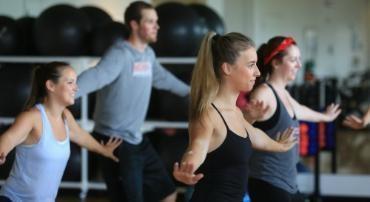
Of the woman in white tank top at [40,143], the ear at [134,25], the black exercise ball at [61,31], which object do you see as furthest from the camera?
the black exercise ball at [61,31]

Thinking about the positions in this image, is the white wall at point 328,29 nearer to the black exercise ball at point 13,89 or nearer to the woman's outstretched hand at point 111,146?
the black exercise ball at point 13,89

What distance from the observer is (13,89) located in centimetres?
568

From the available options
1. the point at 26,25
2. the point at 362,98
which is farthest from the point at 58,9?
the point at 362,98

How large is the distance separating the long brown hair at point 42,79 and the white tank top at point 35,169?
0.59 feet

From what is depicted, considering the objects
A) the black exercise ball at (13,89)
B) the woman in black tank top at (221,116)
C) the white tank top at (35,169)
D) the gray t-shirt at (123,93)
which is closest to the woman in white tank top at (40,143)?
the white tank top at (35,169)

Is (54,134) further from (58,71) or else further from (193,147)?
(193,147)

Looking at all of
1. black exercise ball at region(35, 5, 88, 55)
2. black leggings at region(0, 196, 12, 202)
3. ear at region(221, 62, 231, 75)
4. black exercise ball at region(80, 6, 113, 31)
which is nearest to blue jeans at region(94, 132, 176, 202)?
black leggings at region(0, 196, 12, 202)

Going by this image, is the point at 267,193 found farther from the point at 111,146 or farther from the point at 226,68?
the point at 111,146

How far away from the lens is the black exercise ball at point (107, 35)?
18.1ft

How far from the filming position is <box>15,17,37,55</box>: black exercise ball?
5.96 m

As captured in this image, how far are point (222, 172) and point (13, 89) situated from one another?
364 centimetres

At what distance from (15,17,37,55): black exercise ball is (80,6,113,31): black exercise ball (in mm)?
532

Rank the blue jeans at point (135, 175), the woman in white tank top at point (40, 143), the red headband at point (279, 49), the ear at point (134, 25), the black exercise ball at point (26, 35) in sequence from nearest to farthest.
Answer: the woman in white tank top at point (40, 143) < the red headband at point (279, 49) < the blue jeans at point (135, 175) < the ear at point (134, 25) < the black exercise ball at point (26, 35)

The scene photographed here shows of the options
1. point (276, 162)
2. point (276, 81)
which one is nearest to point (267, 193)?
point (276, 162)
